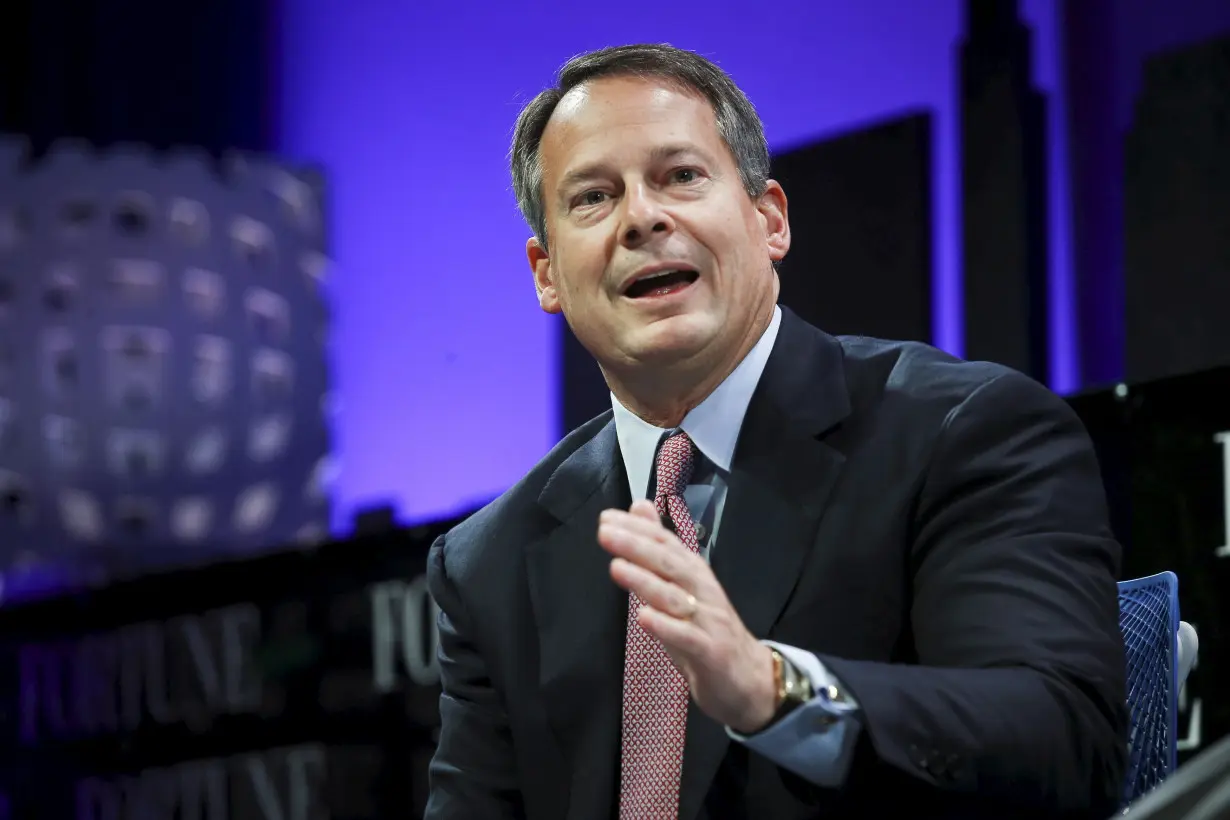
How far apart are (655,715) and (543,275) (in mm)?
611

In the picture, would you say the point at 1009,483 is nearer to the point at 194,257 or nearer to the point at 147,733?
the point at 147,733

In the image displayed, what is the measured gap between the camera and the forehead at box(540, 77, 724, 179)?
1.54 m

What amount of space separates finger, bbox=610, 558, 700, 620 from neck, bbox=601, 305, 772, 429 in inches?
17.4

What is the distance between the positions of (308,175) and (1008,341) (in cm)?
278

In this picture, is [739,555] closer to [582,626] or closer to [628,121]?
[582,626]

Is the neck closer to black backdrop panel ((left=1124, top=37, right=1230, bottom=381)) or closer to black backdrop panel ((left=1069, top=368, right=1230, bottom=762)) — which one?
black backdrop panel ((left=1069, top=368, right=1230, bottom=762))

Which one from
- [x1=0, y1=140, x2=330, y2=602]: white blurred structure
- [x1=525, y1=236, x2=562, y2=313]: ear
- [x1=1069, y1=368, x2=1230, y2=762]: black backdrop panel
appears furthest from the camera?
[x1=0, y1=140, x2=330, y2=602]: white blurred structure

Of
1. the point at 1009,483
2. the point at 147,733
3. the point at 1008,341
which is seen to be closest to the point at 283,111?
the point at 147,733

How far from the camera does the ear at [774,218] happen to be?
1653mm

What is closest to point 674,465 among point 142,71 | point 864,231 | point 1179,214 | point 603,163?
point 603,163

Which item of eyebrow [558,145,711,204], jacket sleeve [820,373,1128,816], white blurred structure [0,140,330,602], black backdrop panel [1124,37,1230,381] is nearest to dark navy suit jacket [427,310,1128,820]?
jacket sleeve [820,373,1128,816]

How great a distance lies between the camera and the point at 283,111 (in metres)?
5.21

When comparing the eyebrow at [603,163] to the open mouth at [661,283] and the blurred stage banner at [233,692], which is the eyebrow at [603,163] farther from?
the blurred stage banner at [233,692]

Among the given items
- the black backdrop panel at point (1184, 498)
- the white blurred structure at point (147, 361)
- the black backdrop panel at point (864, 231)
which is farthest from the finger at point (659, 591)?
the white blurred structure at point (147, 361)
